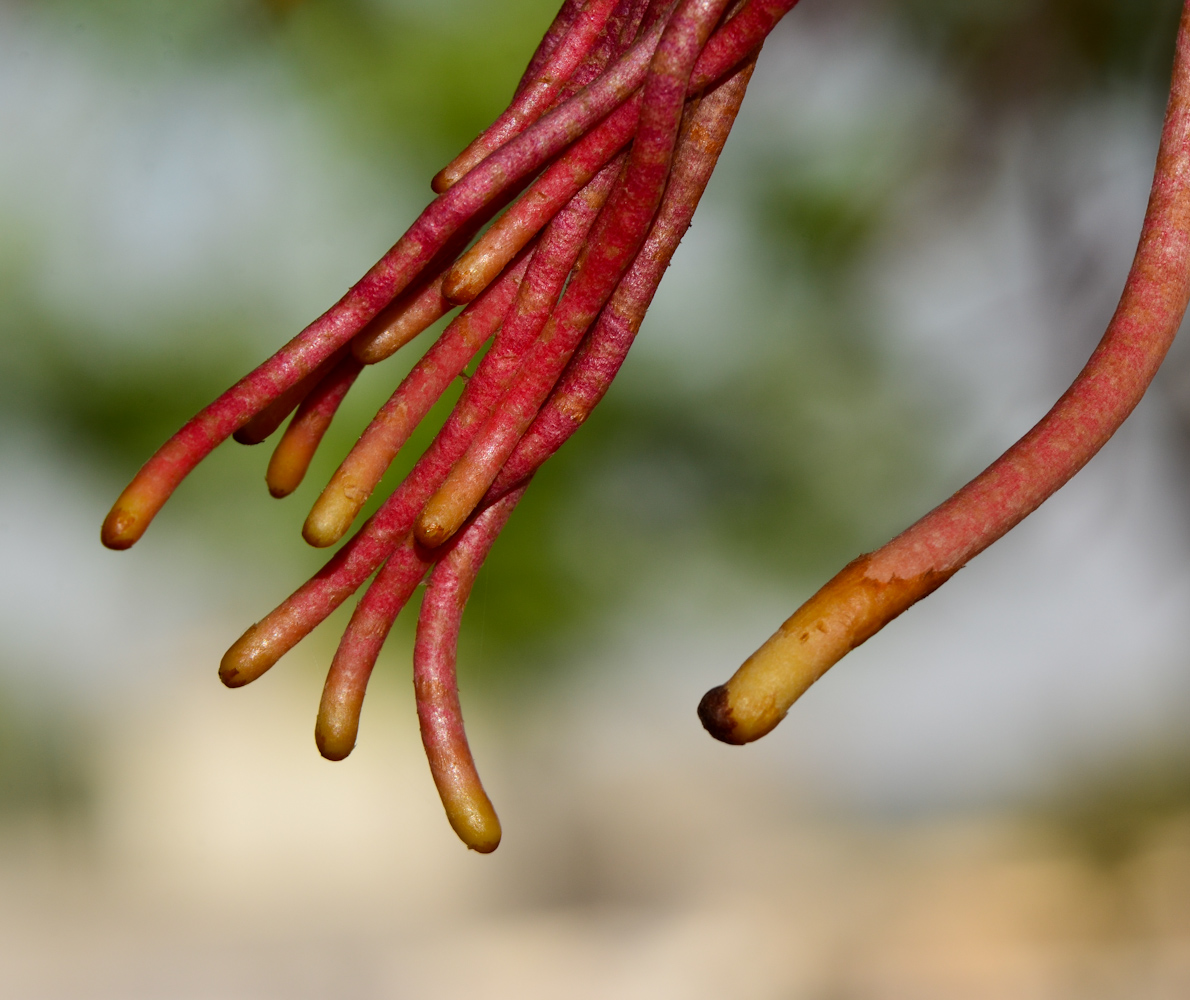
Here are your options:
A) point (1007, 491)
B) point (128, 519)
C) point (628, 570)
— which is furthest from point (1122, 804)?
point (128, 519)

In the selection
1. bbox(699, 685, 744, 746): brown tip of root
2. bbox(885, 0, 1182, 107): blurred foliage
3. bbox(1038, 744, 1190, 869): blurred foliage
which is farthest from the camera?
bbox(1038, 744, 1190, 869): blurred foliage

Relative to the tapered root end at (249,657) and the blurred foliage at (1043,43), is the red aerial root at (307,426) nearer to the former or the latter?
the tapered root end at (249,657)

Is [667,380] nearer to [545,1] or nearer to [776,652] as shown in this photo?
Result: [545,1]

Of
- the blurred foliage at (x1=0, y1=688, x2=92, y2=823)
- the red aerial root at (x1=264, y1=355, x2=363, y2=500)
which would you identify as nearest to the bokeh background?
the blurred foliage at (x1=0, y1=688, x2=92, y2=823)

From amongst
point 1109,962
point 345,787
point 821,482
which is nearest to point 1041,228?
point 821,482

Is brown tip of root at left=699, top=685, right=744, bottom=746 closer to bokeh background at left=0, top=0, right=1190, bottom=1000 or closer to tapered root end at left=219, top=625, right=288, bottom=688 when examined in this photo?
tapered root end at left=219, top=625, right=288, bottom=688

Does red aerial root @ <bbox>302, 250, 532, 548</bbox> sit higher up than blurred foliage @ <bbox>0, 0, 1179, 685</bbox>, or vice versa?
blurred foliage @ <bbox>0, 0, 1179, 685</bbox>

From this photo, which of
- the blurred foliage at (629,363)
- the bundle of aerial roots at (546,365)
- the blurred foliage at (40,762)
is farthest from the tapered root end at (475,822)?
the blurred foliage at (40,762)
